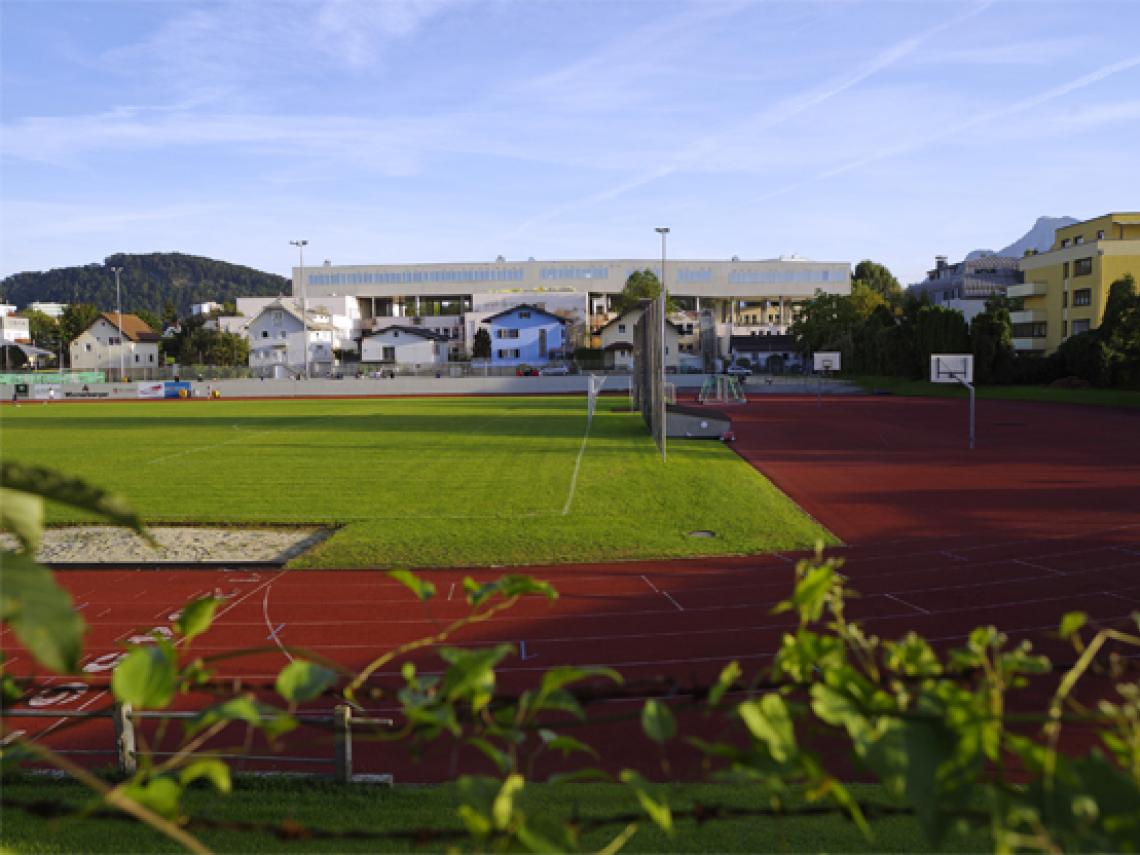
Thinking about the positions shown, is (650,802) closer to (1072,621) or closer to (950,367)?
(1072,621)

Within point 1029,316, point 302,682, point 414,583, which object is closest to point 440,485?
point 414,583

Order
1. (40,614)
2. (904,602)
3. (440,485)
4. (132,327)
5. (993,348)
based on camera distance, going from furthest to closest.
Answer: (132,327) → (993,348) → (440,485) → (904,602) → (40,614)

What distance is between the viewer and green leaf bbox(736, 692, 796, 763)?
5.70ft

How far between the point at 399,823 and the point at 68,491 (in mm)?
5578

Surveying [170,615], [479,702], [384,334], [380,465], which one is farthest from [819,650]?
[384,334]

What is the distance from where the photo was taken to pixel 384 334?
9906 cm

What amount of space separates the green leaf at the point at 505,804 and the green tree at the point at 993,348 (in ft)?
217

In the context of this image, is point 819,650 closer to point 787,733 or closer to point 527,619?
point 787,733

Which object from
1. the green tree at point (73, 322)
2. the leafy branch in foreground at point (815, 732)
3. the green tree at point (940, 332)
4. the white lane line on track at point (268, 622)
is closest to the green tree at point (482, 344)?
the green tree at point (940, 332)

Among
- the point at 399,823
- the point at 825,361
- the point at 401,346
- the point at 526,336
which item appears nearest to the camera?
the point at 399,823

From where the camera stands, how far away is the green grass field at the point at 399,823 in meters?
5.74

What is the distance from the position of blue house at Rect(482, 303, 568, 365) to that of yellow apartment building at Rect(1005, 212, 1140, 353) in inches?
1680

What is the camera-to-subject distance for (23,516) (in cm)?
151

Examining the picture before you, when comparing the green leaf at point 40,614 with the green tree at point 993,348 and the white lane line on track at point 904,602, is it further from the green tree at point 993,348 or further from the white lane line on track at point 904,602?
the green tree at point 993,348
